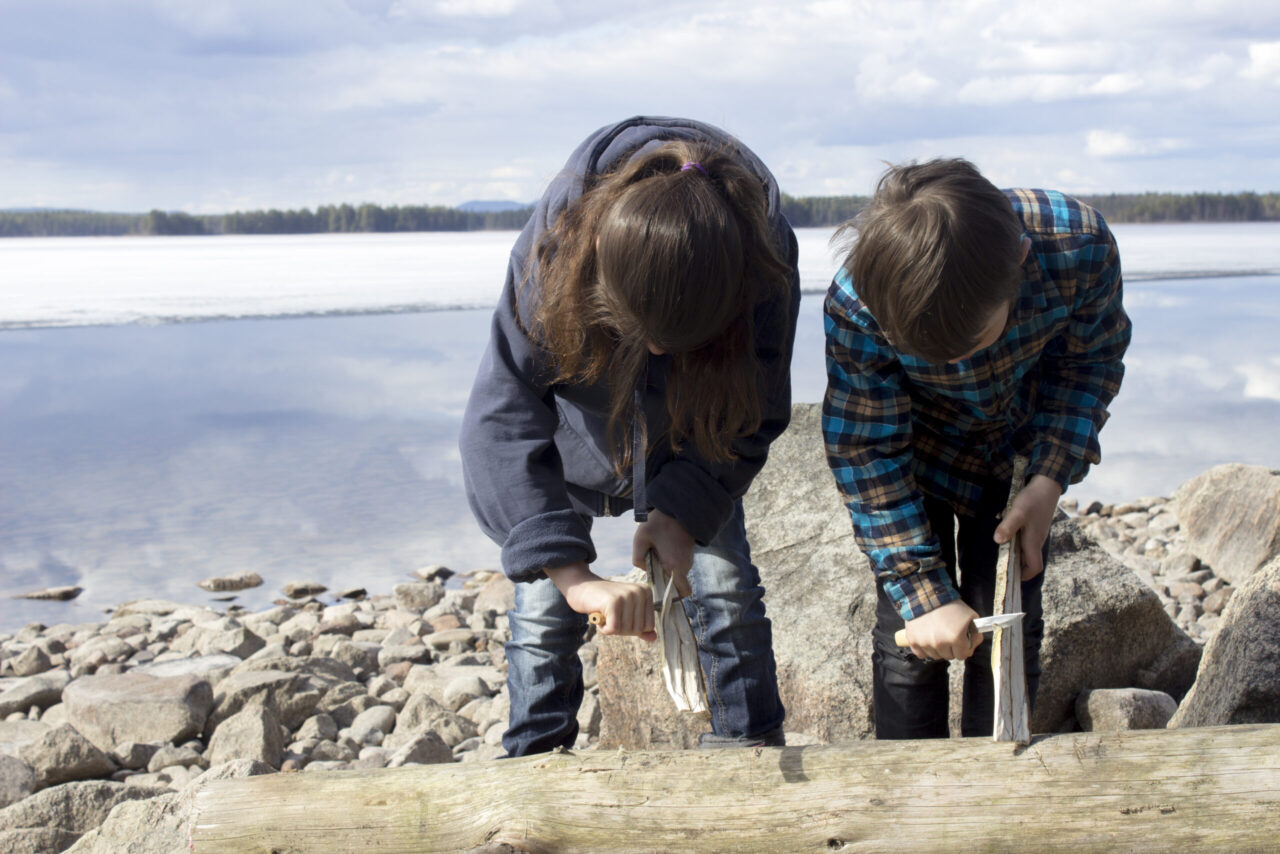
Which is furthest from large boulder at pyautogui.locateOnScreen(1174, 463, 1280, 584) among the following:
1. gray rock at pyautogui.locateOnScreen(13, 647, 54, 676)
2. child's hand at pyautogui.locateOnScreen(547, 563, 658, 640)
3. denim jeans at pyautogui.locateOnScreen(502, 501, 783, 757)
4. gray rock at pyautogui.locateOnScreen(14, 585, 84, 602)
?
gray rock at pyautogui.locateOnScreen(14, 585, 84, 602)

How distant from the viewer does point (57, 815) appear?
2443mm

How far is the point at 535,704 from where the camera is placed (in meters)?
2.06

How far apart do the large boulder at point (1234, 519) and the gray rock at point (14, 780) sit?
13.7 feet

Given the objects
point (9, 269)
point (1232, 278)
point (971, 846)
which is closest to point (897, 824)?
point (971, 846)

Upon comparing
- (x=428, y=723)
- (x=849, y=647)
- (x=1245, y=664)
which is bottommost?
(x=428, y=723)

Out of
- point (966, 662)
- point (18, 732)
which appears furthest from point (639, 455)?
point (18, 732)

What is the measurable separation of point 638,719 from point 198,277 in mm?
19268

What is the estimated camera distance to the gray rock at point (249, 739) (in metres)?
2.99

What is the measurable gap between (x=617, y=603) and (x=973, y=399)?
0.73 meters

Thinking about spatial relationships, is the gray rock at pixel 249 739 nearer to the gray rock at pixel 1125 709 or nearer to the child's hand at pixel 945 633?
the child's hand at pixel 945 633

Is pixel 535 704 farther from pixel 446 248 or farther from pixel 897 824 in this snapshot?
pixel 446 248

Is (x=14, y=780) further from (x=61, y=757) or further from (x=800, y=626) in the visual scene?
(x=800, y=626)

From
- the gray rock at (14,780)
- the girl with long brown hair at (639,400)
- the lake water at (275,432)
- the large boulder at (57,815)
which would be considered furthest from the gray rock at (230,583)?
the girl with long brown hair at (639,400)

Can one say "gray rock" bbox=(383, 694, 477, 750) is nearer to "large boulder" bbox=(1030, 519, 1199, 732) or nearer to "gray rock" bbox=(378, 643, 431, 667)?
"gray rock" bbox=(378, 643, 431, 667)
